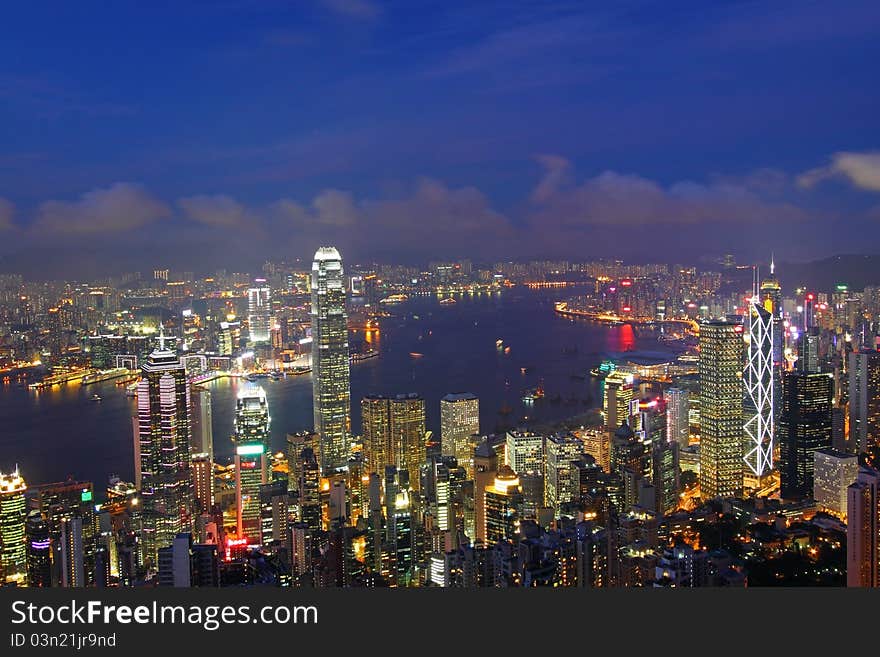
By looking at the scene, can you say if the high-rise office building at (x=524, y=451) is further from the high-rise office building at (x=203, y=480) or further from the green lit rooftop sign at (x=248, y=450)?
the high-rise office building at (x=203, y=480)

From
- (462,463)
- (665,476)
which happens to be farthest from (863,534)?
(462,463)

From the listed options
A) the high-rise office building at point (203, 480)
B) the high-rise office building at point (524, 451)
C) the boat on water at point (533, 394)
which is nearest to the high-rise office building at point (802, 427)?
the high-rise office building at point (524, 451)

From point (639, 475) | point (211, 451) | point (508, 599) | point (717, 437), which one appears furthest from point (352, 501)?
point (508, 599)

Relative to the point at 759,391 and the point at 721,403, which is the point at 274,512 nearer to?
the point at 721,403

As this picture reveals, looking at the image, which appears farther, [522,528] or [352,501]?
[352,501]

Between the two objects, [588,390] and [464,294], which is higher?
[464,294]

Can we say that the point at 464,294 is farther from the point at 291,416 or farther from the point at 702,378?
the point at 702,378

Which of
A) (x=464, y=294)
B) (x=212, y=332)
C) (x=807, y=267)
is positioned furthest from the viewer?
(x=212, y=332)
